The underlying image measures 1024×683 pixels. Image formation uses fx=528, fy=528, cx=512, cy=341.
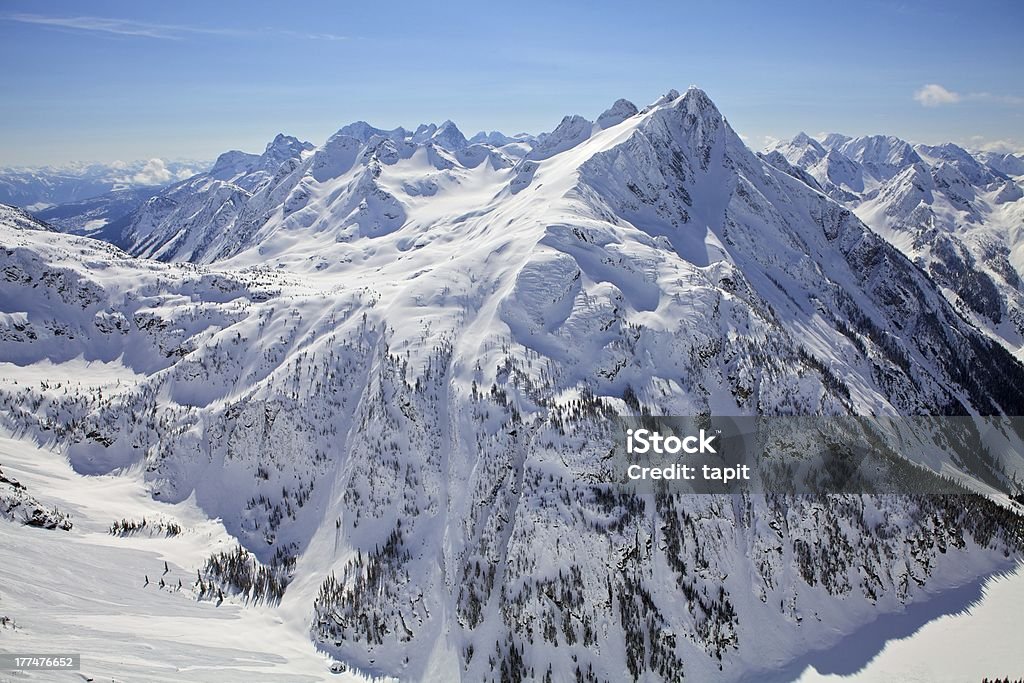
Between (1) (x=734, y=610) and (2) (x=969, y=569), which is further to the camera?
(2) (x=969, y=569)

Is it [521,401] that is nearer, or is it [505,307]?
[521,401]

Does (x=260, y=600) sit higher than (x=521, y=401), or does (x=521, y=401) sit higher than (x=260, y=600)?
(x=521, y=401)

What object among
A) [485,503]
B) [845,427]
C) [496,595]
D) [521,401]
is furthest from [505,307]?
[845,427]

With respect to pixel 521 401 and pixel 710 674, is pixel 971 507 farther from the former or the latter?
pixel 521 401

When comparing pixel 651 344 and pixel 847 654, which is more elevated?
pixel 651 344

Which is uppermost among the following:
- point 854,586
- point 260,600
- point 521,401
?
point 521,401

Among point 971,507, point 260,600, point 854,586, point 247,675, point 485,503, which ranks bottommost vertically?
point 247,675

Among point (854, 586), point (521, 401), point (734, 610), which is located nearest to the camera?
point (734, 610)

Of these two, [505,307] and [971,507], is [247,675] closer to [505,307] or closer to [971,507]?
[505,307]

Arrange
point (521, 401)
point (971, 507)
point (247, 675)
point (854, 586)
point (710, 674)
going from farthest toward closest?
point (971, 507)
point (521, 401)
point (854, 586)
point (710, 674)
point (247, 675)

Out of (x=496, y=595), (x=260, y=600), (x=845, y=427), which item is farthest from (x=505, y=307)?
(x=845, y=427)
